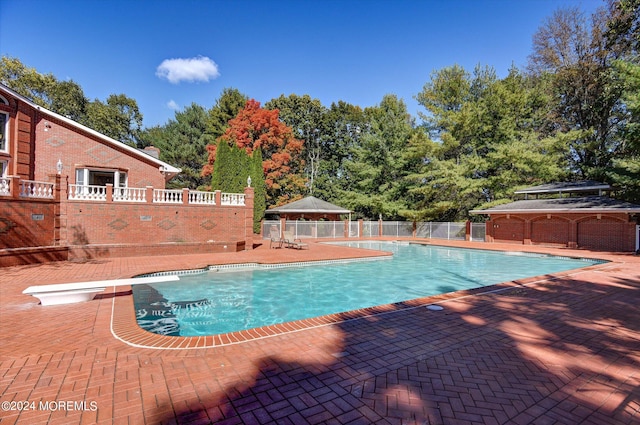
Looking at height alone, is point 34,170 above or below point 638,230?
above

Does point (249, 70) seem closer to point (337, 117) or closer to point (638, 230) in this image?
point (337, 117)

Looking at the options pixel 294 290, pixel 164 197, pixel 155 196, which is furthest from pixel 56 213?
pixel 294 290

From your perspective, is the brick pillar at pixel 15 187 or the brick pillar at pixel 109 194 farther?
the brick pillar at pixel 109 194

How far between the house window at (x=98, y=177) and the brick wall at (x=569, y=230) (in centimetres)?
2512

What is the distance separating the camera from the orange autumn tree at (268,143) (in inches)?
1196

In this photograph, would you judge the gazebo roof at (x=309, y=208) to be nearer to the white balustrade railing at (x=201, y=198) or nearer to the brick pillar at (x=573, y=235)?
the white balustrade railing at (x=201, y=198)

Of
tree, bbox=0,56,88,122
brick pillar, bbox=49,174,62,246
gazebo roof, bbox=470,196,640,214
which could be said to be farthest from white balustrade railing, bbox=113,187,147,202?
tree, bbox=0,56,88,122

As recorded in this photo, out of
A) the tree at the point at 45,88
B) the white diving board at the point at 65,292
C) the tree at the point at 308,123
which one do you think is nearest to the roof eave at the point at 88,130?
the white diving board at the point at 65,292

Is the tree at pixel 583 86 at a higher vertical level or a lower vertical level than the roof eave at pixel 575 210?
higher

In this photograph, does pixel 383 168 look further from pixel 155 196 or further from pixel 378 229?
pixel 155 196

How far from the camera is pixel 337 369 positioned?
3.49m

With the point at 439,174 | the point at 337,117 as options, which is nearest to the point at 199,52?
the point at 337,117

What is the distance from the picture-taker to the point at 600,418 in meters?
2.69

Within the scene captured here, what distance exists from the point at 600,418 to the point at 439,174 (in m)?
24.3
